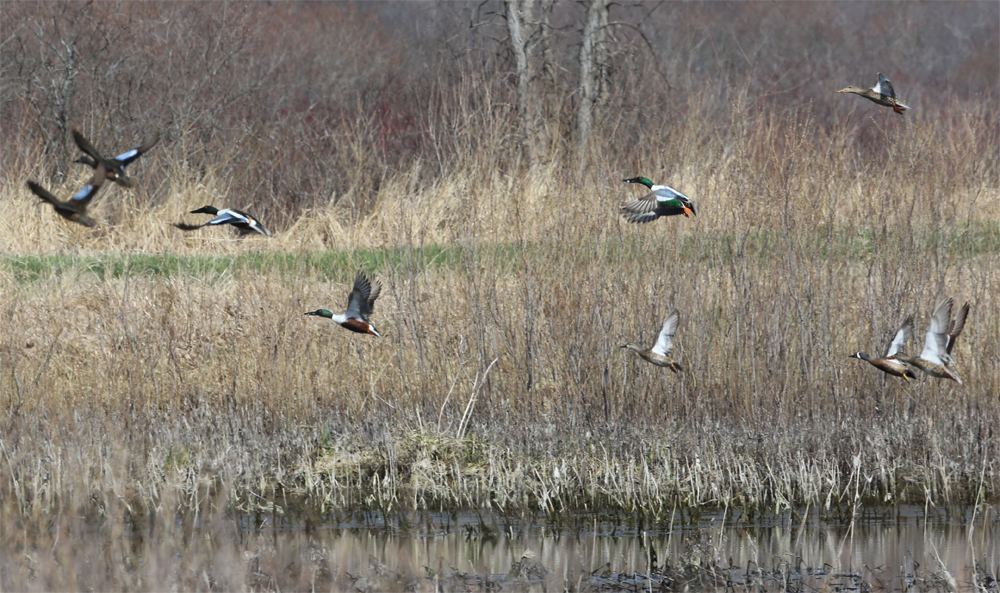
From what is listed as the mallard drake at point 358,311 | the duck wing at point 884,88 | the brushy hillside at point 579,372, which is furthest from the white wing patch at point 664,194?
the mallard drake at point 358,311

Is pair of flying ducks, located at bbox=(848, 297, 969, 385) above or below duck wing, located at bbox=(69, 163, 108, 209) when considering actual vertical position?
below

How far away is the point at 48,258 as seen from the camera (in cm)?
1038

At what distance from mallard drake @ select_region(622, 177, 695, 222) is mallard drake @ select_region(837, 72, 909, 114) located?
0.99 m

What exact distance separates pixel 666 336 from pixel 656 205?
2.44 ft

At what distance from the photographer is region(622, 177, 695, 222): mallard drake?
6.03 meters

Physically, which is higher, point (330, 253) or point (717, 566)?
point (330, 253)

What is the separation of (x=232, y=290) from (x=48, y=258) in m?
2.24

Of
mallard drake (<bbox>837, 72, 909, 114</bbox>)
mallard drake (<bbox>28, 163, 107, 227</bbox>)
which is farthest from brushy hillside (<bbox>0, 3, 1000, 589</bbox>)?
mallard drake (<bbox>28, 163, 107, 227</bbox>)

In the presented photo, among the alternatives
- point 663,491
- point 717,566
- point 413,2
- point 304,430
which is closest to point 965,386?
point 663,491

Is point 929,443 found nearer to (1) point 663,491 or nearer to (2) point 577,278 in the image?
(1) point 663,491

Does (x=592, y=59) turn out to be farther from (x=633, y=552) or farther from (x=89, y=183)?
(x=89, y=183)

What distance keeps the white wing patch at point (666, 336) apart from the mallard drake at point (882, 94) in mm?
1516

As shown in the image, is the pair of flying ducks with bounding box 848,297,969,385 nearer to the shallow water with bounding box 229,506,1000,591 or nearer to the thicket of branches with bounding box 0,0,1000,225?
the shallow water with bounding box 229,506,1000,591

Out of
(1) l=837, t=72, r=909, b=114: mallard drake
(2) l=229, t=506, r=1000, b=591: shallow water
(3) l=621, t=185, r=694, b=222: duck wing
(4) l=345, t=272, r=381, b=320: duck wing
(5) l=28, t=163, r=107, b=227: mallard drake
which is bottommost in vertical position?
(2) l=229, t=506, r=1000, b=591: shallow water
